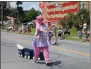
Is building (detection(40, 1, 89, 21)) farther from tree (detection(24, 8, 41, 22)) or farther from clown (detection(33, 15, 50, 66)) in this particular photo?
clown (detection(33, 15, 50, 66))

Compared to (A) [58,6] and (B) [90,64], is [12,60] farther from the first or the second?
(A) [58,6]

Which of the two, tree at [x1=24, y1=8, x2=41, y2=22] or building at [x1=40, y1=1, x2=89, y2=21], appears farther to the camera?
tree at [x1=24, y1=8, x2=41, y2=22]

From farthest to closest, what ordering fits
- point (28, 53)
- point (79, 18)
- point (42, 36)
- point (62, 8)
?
point (62, 8)
point (79, 18)
point (28, 53)
point (42, 36)

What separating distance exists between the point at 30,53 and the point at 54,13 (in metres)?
59.6

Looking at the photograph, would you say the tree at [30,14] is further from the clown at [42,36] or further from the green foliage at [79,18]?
the clown at [42,36]

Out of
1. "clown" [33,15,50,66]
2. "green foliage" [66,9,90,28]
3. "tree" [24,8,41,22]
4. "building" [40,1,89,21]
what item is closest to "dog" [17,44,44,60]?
"clown" [33,15,50,66]

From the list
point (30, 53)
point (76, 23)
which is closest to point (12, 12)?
point (76, 23)

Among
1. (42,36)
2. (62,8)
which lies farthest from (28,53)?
(62,8)

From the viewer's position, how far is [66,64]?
11359 mm

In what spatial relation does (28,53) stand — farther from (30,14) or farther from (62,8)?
(30,14)

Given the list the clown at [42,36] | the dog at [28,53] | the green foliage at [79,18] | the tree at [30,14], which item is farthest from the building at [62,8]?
the clown at [42,36]

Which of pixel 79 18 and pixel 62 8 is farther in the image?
pixel 62 8

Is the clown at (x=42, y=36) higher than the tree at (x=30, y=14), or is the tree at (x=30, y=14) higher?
the tree at (x=30, y=14)

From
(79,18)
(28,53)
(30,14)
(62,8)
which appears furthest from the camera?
(30,14)
